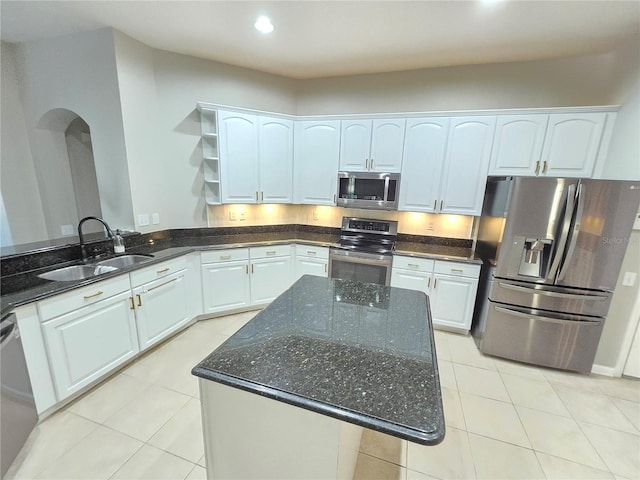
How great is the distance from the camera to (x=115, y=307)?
217 centimetres

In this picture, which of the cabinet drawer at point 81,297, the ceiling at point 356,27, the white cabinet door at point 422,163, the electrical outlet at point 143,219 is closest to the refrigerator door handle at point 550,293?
the white cabinet door at point 422,163

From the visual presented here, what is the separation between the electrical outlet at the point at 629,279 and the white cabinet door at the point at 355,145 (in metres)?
2.49

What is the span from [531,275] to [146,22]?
4021 mm

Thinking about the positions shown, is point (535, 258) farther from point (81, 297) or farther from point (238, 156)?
point (81, 297)

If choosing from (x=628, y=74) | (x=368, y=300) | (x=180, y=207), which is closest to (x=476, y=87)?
(x=628, y=74)

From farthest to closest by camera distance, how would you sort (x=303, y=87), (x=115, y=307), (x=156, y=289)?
(x=303, y=87)
(x=156, y=289)
(x=115, y=307)

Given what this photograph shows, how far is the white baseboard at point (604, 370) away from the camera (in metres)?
2.48

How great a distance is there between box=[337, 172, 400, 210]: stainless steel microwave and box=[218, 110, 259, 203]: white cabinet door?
3.48 ft

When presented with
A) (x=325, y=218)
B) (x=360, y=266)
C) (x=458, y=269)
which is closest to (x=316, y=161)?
(x=325, y=218)

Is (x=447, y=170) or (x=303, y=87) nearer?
(x=447, y=170)

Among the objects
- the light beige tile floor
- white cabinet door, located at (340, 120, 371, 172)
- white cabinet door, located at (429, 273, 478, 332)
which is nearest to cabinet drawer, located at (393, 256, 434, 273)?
white cabinet door, located at (429, 273, 478, 332)

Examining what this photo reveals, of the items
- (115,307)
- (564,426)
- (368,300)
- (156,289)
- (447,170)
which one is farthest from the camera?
(447,170)

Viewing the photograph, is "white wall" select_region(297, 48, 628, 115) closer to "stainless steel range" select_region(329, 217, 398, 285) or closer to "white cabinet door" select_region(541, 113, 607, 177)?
"white cabinet door" select_region(541, 113, 607, 177)

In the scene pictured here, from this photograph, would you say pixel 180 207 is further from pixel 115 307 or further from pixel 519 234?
pixel 519 234
